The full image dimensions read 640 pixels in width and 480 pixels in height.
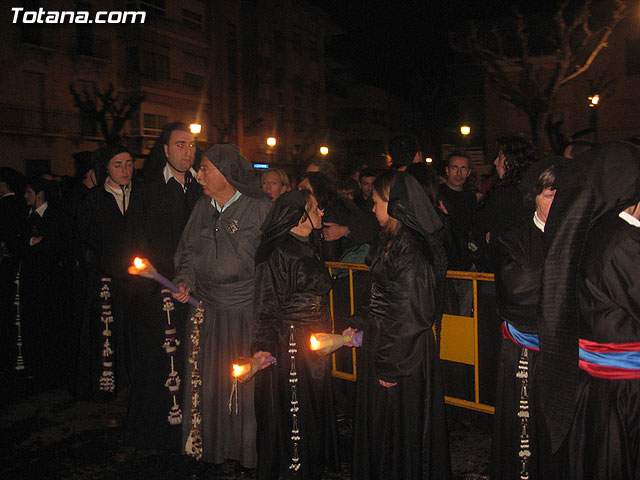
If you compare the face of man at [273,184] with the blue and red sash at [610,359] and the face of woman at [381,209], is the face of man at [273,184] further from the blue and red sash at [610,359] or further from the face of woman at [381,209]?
the blue and red sash at [610,359]

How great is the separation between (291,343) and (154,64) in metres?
31.8

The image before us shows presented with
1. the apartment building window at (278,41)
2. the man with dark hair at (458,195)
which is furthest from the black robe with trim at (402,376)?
the apartment building window at (278,41)

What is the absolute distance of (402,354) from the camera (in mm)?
3406

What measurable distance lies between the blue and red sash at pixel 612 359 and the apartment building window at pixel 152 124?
31.5 m

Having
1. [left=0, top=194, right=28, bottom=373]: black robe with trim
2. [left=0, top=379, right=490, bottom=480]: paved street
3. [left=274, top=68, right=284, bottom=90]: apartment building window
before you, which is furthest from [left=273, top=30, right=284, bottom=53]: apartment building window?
[left=0, top=379, right=490, bottom=480]: paved street

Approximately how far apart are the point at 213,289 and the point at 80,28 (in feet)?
93.9

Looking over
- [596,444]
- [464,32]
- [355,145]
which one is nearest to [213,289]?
[596,444]

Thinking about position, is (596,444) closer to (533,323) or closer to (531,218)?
(533,323)

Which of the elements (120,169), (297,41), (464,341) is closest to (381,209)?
(464,341)

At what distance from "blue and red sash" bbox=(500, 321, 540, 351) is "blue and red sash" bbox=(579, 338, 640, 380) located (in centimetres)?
34

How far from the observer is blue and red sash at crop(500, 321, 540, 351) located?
3201mm

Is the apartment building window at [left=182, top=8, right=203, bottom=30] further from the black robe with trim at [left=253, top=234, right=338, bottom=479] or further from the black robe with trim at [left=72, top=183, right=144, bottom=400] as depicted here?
the black robe with trim at [left=253, top=234, right=338, bottom=479]

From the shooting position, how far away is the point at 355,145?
5041 cm

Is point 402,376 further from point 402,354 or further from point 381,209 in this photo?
point 381,209
